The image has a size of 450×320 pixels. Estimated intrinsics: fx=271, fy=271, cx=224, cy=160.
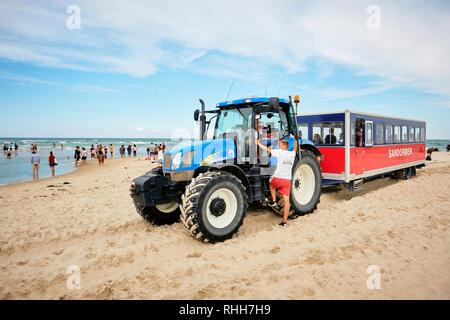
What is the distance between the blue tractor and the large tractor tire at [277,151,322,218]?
0.08 feet

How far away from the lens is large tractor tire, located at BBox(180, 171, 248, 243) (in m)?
4.21

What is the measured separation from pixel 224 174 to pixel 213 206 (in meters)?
0.56

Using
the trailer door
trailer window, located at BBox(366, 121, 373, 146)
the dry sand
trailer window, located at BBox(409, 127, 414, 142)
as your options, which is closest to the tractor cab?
the dry sand

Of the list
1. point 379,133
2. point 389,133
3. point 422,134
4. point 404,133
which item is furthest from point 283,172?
point 422,134

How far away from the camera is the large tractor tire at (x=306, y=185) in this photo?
6.30 meters

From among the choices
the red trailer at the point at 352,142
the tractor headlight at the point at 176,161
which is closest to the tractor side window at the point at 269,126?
the tractor headlight at the point at 176,161

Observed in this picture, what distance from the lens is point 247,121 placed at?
5.55m

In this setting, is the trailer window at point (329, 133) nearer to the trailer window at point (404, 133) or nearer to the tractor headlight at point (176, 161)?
the trailer window at point (404, 133)

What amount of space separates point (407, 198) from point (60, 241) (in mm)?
8809

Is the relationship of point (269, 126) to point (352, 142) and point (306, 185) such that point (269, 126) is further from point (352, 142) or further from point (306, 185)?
point (352, 142)

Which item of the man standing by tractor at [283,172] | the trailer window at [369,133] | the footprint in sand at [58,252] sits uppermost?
the trailer window at [369,133]

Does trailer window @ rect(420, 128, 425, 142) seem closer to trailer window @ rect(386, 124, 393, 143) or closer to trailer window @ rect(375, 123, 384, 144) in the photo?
trailer window @ rect(386, 124, 393, 143)
